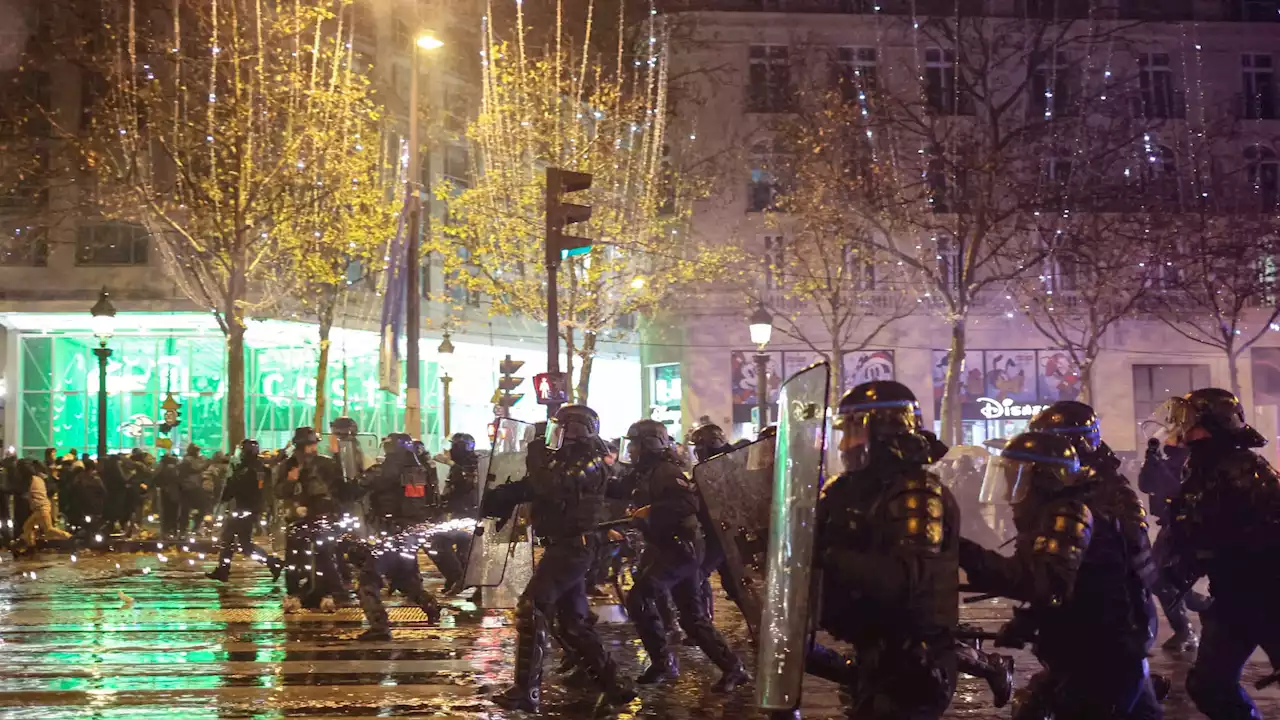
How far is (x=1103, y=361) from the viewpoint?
3750cm

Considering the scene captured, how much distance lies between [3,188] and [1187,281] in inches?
1056

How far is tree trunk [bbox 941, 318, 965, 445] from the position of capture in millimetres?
25734

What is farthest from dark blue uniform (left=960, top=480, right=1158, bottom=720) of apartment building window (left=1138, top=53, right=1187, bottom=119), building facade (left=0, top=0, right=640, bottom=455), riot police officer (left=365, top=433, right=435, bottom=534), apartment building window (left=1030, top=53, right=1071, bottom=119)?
apartment building window (left=1138, top=53, right=1187, bottom=119)

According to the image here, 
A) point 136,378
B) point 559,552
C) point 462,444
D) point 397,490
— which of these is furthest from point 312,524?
point 136,378

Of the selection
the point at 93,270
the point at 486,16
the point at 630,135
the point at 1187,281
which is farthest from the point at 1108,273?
the point at 93,270

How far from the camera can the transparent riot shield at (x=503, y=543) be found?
9.04 meters

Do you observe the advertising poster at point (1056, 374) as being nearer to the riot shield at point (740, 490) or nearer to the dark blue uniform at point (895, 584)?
the riot shield at point (740, 490)

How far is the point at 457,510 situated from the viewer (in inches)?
491

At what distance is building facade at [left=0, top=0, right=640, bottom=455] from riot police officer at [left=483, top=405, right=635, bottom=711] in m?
22.3

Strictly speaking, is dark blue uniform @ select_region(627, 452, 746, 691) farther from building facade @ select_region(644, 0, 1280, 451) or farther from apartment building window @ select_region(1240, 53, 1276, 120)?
apartment building window @ select_region(1240, 53, 1276, 120)

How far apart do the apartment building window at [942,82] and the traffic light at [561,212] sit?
21675 mm

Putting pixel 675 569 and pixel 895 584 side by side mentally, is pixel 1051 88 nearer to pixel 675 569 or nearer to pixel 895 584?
pixel 675 569

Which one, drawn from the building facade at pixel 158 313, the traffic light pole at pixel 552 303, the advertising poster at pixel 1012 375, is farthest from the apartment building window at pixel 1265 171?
the traffic light pole at pixel 552 303

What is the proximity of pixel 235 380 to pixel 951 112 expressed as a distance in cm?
2022
